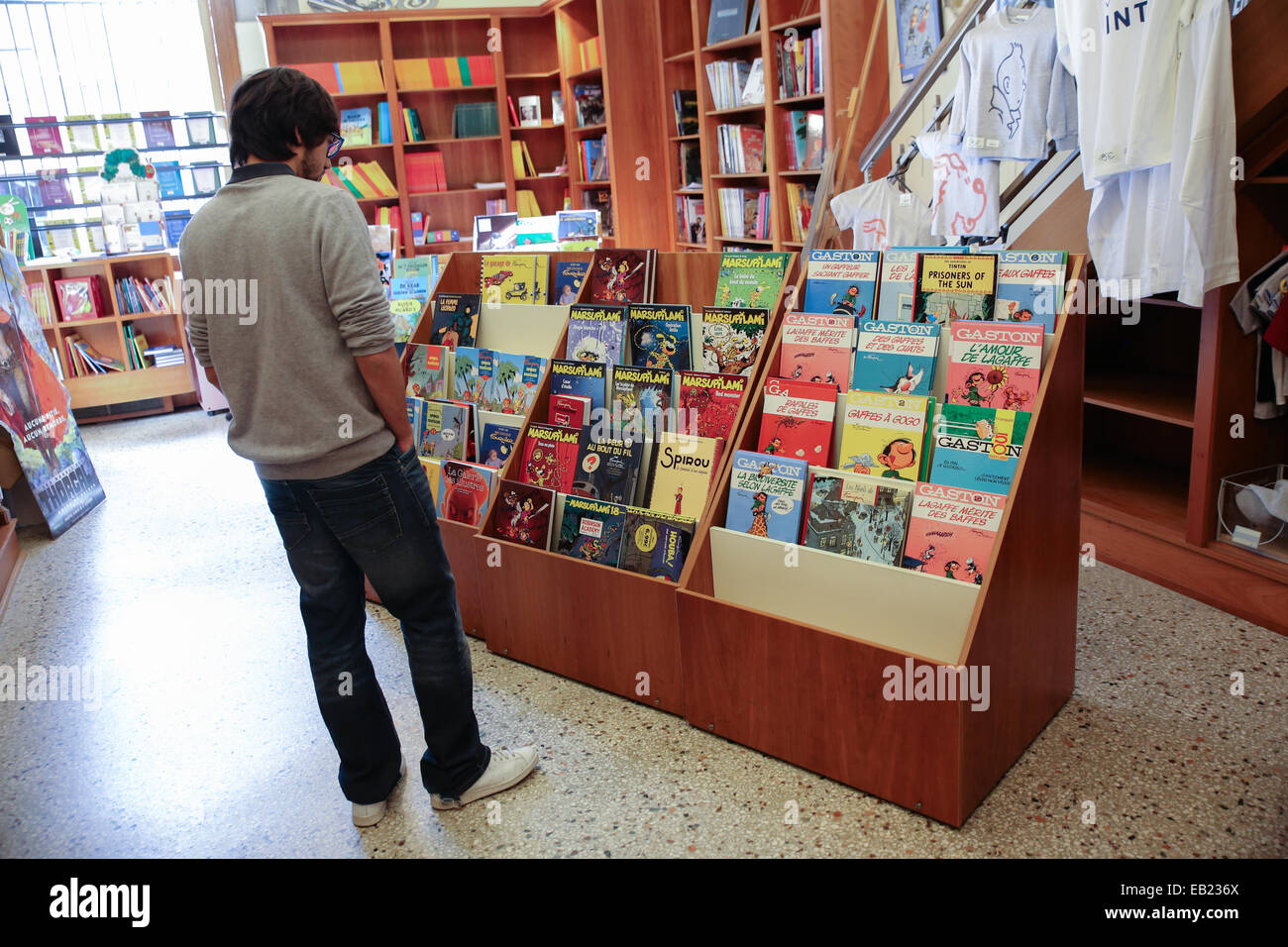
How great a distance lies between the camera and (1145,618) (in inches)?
110

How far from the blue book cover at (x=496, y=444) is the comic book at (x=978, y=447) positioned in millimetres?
1291

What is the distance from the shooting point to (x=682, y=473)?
2.52 meters

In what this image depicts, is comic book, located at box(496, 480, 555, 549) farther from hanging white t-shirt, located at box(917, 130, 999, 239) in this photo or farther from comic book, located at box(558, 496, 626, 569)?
hanging white t-shirt, located at box(917, 130, 999, 239)

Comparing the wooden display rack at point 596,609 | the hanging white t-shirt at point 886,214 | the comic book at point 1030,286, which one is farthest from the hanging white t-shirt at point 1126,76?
the hanging white t-shirt at point 886,214

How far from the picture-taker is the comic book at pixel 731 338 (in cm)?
251

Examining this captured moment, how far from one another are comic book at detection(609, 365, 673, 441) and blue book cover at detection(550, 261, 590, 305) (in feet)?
1.57

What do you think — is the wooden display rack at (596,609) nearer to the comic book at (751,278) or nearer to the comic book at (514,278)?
the comic book at (751,278)

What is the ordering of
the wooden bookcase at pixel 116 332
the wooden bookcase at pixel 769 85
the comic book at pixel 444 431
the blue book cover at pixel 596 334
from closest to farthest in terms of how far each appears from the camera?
the blue book cover at pixel 596 334 → the comic book at pixel 444 431 → the wooden bookcase at pixel 769 85 → the wooden bookcase at pixel 116 332

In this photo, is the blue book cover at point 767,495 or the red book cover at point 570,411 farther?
the red book cover at point 570,411

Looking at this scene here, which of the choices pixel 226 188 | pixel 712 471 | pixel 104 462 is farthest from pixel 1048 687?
pixel 104 462

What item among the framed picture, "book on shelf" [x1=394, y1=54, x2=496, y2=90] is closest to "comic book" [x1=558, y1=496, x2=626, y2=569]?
the framed picture

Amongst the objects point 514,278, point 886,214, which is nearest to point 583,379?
point 514,278

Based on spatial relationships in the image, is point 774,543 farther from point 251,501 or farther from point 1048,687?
point 251,501

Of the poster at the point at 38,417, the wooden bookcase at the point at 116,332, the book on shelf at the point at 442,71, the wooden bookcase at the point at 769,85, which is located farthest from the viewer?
the book on shelf at the point at 442,71
